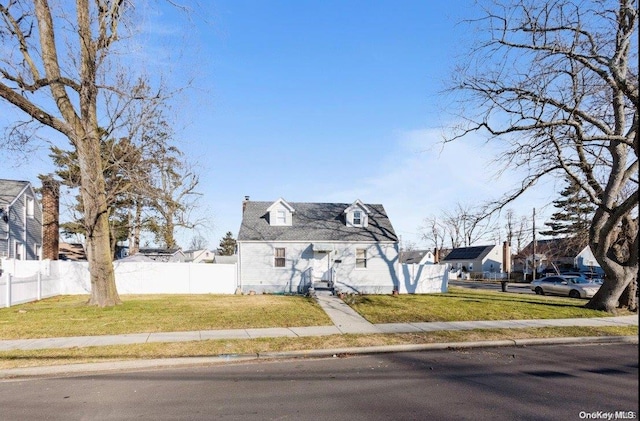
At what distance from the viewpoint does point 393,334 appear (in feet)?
34.2

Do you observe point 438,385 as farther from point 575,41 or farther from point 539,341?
point 575,41

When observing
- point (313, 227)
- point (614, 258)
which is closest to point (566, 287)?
point (614, 258)

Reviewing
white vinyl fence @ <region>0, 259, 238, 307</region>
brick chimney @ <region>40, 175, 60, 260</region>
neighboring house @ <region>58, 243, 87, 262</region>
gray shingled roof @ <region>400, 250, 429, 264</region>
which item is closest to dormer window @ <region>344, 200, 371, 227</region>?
white vinyl fence @ <region>0, 259, 238, 307</region>

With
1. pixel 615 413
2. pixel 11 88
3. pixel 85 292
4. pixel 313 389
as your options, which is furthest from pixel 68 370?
pixel 85 292

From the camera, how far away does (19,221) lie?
2861 centimetres

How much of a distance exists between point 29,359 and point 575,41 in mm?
16443

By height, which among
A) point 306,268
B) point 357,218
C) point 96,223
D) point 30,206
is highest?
point 30,206

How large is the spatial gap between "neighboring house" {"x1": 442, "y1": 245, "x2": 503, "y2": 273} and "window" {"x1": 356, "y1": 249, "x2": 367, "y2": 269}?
4585 cm

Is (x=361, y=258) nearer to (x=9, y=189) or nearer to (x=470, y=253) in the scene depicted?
(x=9, y=189)

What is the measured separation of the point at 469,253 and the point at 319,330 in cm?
6433

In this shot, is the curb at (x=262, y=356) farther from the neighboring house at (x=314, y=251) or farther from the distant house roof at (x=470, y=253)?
the distant house roof at (x=470, y=253)

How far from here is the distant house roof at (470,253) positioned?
65.8 metres

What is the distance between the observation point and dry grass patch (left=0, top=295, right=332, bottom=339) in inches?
421

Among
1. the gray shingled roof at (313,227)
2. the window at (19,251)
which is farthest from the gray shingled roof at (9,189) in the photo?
the gray shingled roof at (313,227)
